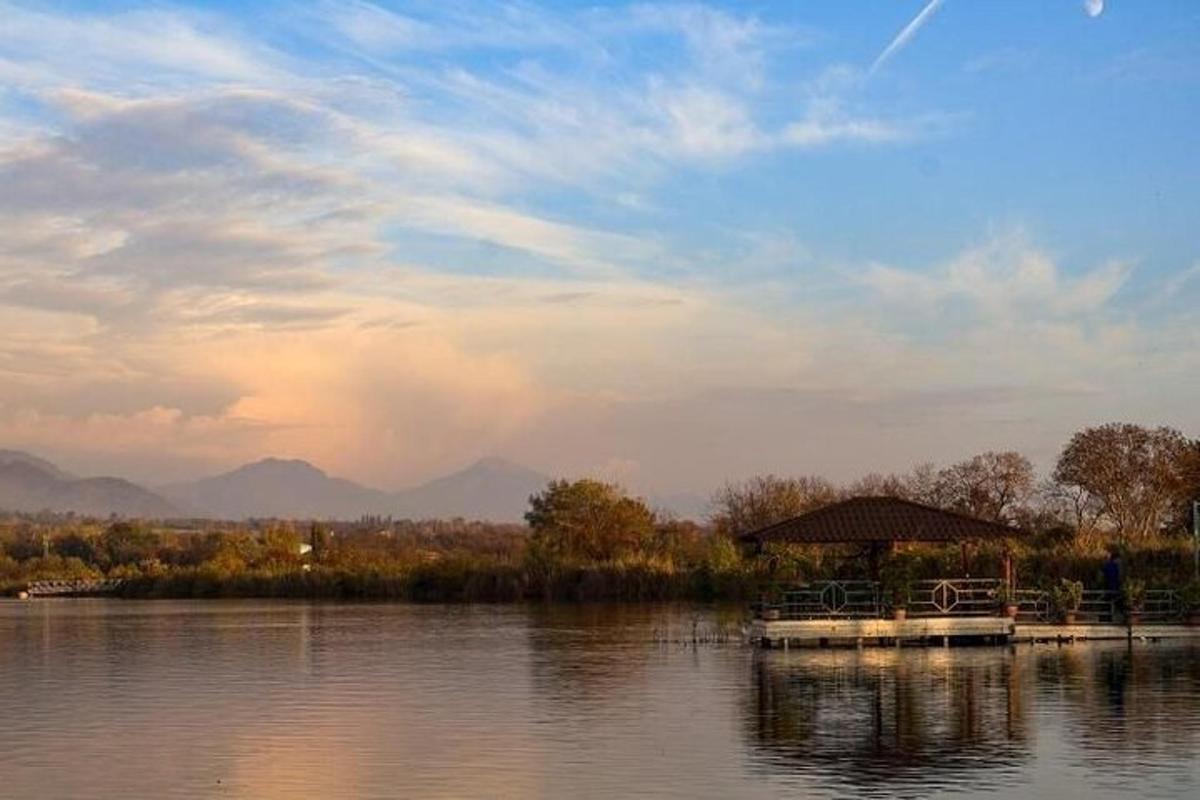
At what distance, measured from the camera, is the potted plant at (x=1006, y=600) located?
36.6 meters

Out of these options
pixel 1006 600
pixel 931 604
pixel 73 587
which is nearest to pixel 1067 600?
pixel 1006 600

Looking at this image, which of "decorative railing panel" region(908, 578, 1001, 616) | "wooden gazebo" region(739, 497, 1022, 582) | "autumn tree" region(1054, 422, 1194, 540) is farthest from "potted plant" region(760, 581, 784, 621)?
"autumn tree" region(1054, 422, 1194, 540)

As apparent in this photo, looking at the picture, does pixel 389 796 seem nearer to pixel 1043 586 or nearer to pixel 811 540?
pixel 811 540

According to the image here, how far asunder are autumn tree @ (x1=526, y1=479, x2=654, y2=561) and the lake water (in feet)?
120

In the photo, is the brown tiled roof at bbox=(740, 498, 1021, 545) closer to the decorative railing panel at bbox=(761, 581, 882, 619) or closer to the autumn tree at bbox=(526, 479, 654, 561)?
the decorative railing panel at bbox=(761, 581, 882, 619)

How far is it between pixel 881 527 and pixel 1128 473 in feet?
105

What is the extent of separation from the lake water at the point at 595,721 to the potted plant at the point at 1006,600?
134 centimetres

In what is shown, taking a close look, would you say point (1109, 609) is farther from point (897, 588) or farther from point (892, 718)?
point (892, 718)

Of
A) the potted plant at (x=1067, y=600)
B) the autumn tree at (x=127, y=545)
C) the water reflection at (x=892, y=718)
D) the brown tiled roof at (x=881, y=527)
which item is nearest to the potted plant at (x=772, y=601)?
the brown tiled roof at (x=881, y=527)

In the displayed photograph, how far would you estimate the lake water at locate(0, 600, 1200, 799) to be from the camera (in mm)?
17500

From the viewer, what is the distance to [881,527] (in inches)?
1419

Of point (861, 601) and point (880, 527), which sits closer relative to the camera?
point (880, 527)

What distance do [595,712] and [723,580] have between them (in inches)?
1530

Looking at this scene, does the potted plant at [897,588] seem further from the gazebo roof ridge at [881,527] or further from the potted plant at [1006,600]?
the potted plant at [1006,600]
